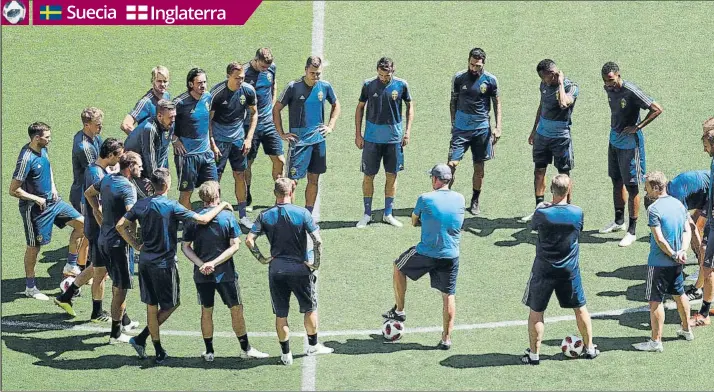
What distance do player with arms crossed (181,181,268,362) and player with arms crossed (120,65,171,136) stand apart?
3.52m

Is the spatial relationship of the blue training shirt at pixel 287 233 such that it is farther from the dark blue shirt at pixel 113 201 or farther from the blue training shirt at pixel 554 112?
the blue training shirt at pixel 554 112

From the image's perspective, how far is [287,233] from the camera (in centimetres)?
1684

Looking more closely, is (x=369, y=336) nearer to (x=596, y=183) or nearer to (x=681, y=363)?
(x=681, y=363)

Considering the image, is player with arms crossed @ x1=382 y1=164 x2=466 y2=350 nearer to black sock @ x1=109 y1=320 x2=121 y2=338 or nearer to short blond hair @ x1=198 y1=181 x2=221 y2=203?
short blond hair @ x1=198 y1=181 x2=221 y2=203

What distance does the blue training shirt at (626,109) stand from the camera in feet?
66.8

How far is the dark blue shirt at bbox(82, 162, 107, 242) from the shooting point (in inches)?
712

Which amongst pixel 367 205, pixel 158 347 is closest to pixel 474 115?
pixel 367 205

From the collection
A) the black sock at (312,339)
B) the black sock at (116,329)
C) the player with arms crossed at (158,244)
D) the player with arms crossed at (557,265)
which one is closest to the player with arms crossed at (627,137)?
the player with arms crossed at (557,265)

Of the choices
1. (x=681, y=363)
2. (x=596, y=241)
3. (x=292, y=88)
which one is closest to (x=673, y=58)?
(x=596, y=241)

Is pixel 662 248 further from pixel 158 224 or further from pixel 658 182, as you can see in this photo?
pixel 158 224

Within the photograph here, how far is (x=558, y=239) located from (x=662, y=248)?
1334mm

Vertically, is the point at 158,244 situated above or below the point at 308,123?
below

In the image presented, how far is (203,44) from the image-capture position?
2678 cm

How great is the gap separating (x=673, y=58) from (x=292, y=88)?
26.8ft
